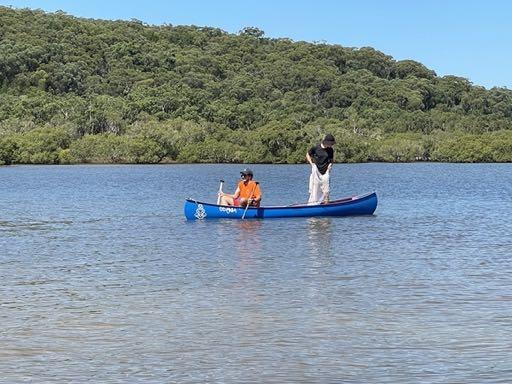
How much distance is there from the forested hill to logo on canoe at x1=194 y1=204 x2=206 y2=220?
84.5 m

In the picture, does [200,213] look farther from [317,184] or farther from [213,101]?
[213,101]

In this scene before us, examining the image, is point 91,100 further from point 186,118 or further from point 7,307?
point 7,307

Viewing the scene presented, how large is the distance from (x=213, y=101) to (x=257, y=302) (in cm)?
13709

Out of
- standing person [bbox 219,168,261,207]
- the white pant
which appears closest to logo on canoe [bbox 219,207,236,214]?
standing person [bbox 219,168,261,207]

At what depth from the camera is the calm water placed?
36.5ft

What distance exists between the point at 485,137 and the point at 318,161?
353 feet

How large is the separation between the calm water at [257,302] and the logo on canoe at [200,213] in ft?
2.60

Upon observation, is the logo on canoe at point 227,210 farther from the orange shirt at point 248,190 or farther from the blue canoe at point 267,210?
the orange shirt at point 248,190

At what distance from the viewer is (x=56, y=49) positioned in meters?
165

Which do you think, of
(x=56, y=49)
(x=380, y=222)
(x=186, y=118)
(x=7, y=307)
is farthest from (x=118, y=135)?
(x=7, y=307)

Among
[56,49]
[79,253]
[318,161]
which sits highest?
[56,49]

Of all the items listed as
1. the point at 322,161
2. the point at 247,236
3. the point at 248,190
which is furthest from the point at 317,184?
the point at 247,236

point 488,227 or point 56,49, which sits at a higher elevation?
point 56,49

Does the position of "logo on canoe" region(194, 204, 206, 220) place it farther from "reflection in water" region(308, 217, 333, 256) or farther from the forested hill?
the forested hill
